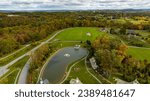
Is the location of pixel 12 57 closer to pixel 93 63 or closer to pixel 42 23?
pixel 42 23

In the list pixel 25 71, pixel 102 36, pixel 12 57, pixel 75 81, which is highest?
pixel 102 36

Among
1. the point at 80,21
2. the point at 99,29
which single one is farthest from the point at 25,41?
the point at 99,29

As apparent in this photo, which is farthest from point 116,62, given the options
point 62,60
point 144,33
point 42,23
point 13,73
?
point 13,73

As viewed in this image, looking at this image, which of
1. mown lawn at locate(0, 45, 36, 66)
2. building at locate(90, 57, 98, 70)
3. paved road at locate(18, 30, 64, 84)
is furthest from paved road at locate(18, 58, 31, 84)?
building at locate(90, 57, 98, 70)

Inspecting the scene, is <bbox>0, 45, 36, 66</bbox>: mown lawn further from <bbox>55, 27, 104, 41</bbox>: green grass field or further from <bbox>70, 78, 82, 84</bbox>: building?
<bbox>70, 78, 82, 84</bbox>: building

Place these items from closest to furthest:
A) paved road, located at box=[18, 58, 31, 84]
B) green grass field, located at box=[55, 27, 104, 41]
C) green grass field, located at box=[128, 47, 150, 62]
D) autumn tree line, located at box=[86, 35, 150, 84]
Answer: paved road, located at box=[18, 58, 31, 84] → autumn tree line, located at box=[86, 35, 150, 84] → green grass field, located at box=[128, 47, 150, 62] → green grass field, located at box=[55, 27, 104, 41]

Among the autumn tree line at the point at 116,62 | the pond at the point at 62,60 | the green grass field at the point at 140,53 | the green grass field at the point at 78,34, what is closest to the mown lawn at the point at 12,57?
the pond at the point at 62,60
